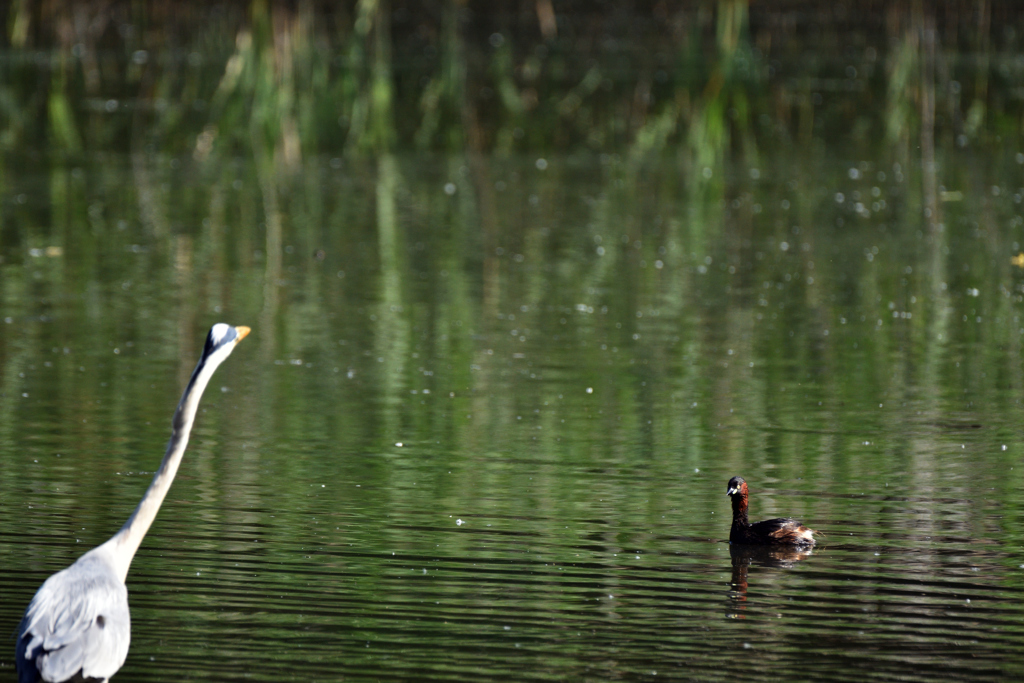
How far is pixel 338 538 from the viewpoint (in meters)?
6.85

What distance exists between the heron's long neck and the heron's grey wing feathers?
0.09m

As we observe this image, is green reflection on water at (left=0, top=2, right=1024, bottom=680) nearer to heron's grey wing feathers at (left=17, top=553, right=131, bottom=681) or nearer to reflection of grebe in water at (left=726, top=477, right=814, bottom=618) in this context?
reflection of grebe in water at (left=726, top=477, right=814, bottom=618)

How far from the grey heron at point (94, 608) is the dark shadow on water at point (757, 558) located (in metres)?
2.22

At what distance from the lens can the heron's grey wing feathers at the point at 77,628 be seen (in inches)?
184

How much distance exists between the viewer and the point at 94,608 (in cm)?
481

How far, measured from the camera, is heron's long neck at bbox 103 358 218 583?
5.00 m

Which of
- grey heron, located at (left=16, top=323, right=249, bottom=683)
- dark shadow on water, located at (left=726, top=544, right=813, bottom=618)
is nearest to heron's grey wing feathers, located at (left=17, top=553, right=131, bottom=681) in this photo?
grey heron, located at (left=16, top=323, right=249, bottom=683)

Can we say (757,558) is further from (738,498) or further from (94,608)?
(94,608)

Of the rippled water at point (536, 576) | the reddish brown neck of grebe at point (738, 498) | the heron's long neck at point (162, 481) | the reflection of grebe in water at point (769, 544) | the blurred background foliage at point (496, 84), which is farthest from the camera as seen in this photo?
the blurred background foliage at point (496, 84)

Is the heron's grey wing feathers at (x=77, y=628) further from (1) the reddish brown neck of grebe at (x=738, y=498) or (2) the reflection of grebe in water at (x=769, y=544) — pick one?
(1) the reddish brown neck of grebe at (x=738, y=498)

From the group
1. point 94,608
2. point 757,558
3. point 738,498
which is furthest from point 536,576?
point 94,608

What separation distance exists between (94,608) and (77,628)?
10 centimetres

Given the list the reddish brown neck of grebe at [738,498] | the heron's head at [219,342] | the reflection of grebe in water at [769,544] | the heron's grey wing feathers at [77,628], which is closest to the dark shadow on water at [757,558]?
the reflection of grebe in water at [769,544]

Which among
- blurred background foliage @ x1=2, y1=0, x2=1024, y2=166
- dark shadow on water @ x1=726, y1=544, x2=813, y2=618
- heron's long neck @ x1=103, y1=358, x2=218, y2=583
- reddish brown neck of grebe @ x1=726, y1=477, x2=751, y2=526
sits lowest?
dark shadow on water @ x1=726, y1=544, x2=813, y2=618
